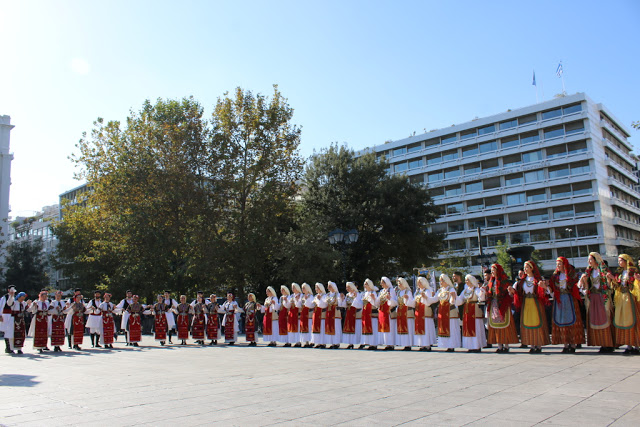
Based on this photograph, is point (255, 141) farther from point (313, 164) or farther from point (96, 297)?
point (96, 297)

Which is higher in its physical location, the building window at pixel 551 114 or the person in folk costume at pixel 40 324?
the building window at pixel 551 114

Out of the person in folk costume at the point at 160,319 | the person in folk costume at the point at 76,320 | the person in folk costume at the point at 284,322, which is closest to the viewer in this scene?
the person in folk costume at the point at 284,322

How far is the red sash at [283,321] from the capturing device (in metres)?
17.3

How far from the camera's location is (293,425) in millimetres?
5227

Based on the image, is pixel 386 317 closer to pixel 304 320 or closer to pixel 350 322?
pixel 350 322

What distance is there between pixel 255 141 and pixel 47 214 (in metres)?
80.8

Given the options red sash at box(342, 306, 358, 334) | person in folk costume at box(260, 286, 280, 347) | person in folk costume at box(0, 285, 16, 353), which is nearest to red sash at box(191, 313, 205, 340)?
person in folk costume at box(260, 286, 280, 347)

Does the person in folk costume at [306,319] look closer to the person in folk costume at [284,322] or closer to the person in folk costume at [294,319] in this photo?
the person in folk costume at [294,319]

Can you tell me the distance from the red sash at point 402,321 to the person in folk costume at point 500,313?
7.72 feet

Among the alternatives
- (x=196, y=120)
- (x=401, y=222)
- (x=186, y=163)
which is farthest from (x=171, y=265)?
(x=401, y=222)

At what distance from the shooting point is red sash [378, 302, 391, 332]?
14.2 m

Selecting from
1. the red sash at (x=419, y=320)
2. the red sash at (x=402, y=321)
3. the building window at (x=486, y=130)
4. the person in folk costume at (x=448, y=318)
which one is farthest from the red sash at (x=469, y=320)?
the building window at (x=486, y=130)

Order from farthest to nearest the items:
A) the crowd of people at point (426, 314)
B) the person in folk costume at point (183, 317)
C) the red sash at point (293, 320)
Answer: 1. the person in folk costume at point (183, 317)
2. the red sash at point (293, 320)
3. the crowd of people at point (426, 314)

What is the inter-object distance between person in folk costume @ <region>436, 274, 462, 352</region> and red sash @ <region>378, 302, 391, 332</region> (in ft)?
5.02
